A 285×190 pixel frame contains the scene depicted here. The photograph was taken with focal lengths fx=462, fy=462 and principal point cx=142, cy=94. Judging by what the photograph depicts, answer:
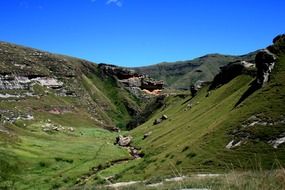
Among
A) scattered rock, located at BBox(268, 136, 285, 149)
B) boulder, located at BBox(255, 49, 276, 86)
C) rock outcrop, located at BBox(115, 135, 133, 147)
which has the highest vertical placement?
boulder, located at BBox(255, 49, 276, 86)

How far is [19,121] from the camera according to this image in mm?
132250

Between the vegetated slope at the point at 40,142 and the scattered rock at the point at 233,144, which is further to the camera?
the vegetated slope at the point at 40,142

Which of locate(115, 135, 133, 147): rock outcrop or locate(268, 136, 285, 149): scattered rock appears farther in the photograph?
locate(115, 135, 133, 147): rock outcrop

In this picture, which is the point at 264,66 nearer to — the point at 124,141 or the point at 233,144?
the point at 233,144

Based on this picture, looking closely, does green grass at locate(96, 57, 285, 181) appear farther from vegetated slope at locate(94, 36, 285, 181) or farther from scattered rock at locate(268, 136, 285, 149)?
scattered rock at locate(268, 136, 285, 149)

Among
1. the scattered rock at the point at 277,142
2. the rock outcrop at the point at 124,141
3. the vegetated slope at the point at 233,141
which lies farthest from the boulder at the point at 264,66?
the rock outcrop at the point at 124,141

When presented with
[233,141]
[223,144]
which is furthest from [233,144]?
[223,144]

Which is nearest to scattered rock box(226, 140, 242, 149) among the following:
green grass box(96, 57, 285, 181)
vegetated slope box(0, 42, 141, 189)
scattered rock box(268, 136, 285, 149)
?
green grass box(96, 57, 285, 181)

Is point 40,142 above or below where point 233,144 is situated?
above

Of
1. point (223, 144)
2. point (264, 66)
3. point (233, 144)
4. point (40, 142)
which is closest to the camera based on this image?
point (233, 144)

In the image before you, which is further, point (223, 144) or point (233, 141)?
point (223, 144)

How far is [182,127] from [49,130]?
47218 millimetres

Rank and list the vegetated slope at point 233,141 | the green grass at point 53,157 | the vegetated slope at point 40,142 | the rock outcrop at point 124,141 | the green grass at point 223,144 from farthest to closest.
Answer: the rock outcrop at point 124,141 < the vegetated slope at point 40,142 < the green grass at point 53,157 < the vegetated slope at point 233,141 < the green grass at point 223,144

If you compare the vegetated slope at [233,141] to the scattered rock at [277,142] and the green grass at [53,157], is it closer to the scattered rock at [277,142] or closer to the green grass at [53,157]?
the scattered rock at [277,142]
